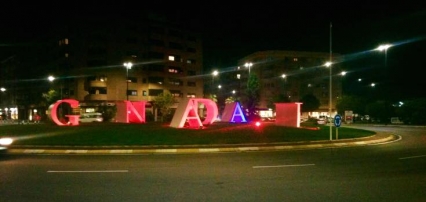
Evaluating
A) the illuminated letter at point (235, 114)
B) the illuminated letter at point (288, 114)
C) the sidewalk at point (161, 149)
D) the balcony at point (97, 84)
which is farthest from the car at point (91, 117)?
the sidewalk at point (161, 149)

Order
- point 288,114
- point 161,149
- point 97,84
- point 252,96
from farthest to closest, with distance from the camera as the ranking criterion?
1. point 97,84
2. point 252,96
3. point 288,114
4. point 161,149

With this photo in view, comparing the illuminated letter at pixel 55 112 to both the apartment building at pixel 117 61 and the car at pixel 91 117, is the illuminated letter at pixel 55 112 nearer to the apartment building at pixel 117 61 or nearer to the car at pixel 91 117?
the car at pixel 91 117

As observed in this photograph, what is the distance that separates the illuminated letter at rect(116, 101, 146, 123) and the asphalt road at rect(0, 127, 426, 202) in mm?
26331

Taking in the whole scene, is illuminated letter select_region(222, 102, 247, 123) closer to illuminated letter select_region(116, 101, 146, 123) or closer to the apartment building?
illuminated letter select_region(116, 101, 146, 123)

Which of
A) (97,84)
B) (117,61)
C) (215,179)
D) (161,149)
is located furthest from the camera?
(117,61)

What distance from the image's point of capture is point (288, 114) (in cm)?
3838

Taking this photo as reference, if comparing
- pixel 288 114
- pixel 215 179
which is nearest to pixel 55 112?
pixel 288 114

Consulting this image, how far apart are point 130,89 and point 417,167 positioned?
260 ft

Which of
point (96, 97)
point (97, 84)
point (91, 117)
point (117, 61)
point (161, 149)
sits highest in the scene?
point (117, 61)

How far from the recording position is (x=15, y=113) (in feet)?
375

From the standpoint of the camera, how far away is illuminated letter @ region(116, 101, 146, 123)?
146 feet

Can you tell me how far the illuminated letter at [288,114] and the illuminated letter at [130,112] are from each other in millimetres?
14824

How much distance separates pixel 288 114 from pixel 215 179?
89.0 feet

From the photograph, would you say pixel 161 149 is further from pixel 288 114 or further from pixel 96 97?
pixel 96 97
